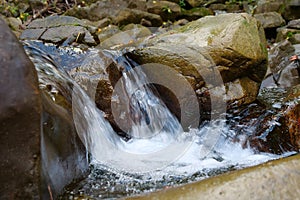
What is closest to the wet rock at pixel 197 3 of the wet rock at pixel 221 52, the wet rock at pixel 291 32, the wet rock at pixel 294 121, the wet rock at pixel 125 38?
the wet rock at pixel 291 32

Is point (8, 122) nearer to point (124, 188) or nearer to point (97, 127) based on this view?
point (124, 188)

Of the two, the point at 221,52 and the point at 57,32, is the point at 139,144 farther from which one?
the point at 57,32

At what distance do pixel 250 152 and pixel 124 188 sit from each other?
1.57 metres

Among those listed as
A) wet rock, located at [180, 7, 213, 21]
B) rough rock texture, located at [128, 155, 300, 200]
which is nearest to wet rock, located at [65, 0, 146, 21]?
wet rock, located at [180, 7, 213, 21]

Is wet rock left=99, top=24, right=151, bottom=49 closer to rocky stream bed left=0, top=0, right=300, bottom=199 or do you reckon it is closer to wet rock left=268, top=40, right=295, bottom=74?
rocky stream bed left=0, top=0, right=300, bottom=199

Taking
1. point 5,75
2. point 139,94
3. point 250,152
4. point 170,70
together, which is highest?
point 5,75

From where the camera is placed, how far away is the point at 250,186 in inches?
63.4

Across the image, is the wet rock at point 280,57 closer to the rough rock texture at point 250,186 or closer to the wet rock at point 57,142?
the wet rock at point 57,142

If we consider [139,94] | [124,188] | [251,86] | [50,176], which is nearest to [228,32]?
[251,86]

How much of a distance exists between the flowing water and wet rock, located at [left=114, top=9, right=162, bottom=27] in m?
5.26

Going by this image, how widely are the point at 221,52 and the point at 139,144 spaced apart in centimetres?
146

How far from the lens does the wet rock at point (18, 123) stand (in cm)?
156

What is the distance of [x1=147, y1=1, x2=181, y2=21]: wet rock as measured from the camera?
33.2ft

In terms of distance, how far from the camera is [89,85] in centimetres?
339
